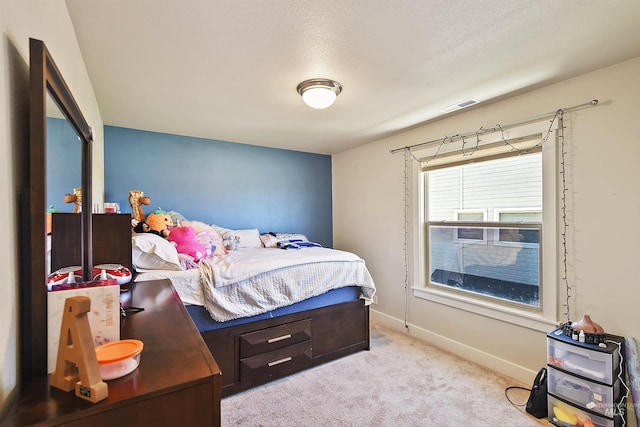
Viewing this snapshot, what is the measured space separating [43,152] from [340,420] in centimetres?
206

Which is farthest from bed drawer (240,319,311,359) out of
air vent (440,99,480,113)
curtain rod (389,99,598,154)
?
air vent (440,99,480,113)

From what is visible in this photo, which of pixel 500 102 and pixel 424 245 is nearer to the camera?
pixel 500 102

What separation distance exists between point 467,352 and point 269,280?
6.29ft

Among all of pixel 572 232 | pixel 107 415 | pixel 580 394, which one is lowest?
pixel 580 394

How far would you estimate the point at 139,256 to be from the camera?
82.7 inches

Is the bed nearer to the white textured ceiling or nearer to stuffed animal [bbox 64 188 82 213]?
stuffed animal [bbox 64 188 82 213]

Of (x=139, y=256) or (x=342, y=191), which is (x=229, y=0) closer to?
(x=139, y=256)

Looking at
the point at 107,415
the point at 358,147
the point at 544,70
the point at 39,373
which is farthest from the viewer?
the point at 358,147

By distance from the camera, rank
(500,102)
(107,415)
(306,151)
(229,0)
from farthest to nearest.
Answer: (306,151), (500,102), (229,0), (107,415)

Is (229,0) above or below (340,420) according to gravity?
above

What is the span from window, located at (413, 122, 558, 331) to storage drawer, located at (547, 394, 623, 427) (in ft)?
1.76

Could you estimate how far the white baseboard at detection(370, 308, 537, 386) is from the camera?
7.78 ft

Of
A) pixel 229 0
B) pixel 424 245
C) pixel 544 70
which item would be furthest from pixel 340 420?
pixel 544 70

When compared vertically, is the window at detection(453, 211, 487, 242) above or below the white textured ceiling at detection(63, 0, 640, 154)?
below
